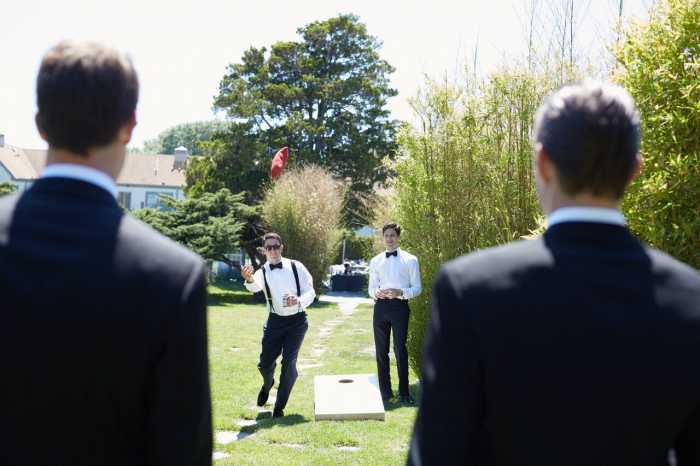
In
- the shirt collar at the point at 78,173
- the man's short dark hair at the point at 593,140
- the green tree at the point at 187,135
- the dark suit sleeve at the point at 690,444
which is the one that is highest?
the green tree at the point at 187,135

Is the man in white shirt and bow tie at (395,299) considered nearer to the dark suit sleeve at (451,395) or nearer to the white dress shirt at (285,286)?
the white dress shirt at (285,286)

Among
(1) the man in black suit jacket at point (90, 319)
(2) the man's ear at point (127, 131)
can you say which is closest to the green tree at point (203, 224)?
(2) the man's ear at point (127, 131)

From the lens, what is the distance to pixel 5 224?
1.64 m

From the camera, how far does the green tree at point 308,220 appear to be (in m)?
27.8

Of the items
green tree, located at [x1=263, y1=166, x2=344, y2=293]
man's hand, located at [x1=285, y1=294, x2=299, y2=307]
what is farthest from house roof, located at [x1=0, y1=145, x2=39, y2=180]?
man's hand, located at [x1=285, y1=294, x2=299, y2=307]

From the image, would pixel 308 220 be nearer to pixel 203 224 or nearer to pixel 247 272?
pixel 203 224

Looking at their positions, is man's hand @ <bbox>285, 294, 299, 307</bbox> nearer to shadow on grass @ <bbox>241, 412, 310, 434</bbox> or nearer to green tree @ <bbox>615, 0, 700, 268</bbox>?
shadow on grass @ <bbox>241, 412, 310, 434</bbox>

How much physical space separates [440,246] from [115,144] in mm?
8170

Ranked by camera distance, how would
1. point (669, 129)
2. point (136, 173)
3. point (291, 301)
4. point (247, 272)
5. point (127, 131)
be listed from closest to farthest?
point (127, 131), point (669, 129), point (247, 272), point (291, 301), point (136, 173)

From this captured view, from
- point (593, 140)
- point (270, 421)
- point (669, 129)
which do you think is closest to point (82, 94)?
point (593, 140)

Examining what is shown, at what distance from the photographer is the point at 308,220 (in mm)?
27781

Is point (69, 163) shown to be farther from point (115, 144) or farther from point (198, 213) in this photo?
point (198, 213)

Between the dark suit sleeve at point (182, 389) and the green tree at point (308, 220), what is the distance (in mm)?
25989

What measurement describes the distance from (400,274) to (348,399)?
1.85 m
